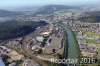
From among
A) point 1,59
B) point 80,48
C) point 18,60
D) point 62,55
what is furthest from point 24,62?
point 80,48

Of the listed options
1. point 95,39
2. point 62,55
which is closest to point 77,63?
point 62,55

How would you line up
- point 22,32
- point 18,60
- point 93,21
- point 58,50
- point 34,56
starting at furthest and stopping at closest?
point 93,21 → point 22,32 → point 58,50 → point 34,56 → point 18,60

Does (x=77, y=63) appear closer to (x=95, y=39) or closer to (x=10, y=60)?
(x=10, y=60)

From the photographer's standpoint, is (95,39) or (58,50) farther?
(95,39)

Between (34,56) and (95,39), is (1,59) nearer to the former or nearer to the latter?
(34,56)

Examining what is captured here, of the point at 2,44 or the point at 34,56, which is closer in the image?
the point at 34,56

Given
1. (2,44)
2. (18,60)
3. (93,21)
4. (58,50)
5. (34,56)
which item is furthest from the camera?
(93,21)

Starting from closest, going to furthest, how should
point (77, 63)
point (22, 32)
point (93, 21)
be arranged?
point (77, 63), point (22, 32), point (93, 21)

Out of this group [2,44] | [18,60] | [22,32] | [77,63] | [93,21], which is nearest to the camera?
[77,63]
